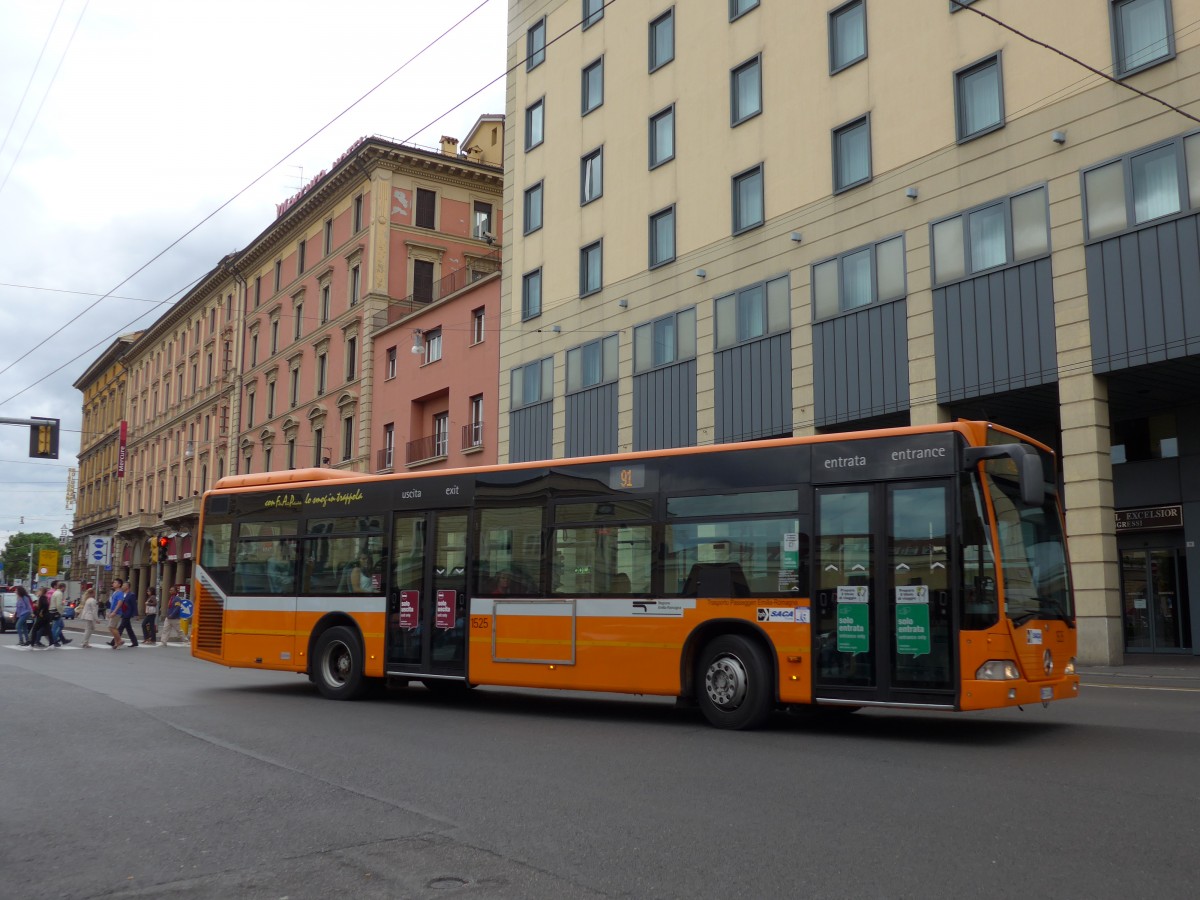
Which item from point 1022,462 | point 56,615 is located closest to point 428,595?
point 1022,462

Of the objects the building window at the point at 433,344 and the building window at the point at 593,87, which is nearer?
the building window at the point at 593,87

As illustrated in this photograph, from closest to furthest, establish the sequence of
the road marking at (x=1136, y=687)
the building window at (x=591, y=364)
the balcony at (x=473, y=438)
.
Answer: the road marking at (x=1136, y=687)
the building window at (x=591, y=364)
the balcony at (x=473, y=438)

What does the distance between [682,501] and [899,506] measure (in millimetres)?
2346

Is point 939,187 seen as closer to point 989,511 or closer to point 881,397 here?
point 881,397

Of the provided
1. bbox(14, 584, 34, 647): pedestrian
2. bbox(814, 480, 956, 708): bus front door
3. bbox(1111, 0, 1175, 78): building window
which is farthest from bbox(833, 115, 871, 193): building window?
bbox(14, 584, 34, 647): pedestrian

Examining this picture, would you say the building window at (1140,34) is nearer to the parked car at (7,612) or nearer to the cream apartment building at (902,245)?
the cream apartment building at (902,245)

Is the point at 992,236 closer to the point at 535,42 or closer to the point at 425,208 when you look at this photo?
the point at 535,42

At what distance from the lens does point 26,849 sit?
6199 mm

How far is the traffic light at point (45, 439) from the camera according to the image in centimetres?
2697

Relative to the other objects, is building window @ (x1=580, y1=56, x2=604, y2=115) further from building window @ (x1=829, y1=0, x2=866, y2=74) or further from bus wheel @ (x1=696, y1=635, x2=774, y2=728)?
bus wheel @ (x1=696, y1=635, x2=774, y2=728)

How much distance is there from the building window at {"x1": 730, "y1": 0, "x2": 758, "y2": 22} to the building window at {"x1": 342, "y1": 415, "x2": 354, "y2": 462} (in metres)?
24.1

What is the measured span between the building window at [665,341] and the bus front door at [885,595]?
60.7ft

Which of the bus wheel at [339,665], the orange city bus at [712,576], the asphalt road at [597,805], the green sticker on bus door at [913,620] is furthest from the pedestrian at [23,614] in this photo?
the green sticker on bus door at [913,620]

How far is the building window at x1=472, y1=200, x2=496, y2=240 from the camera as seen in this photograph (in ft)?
159
